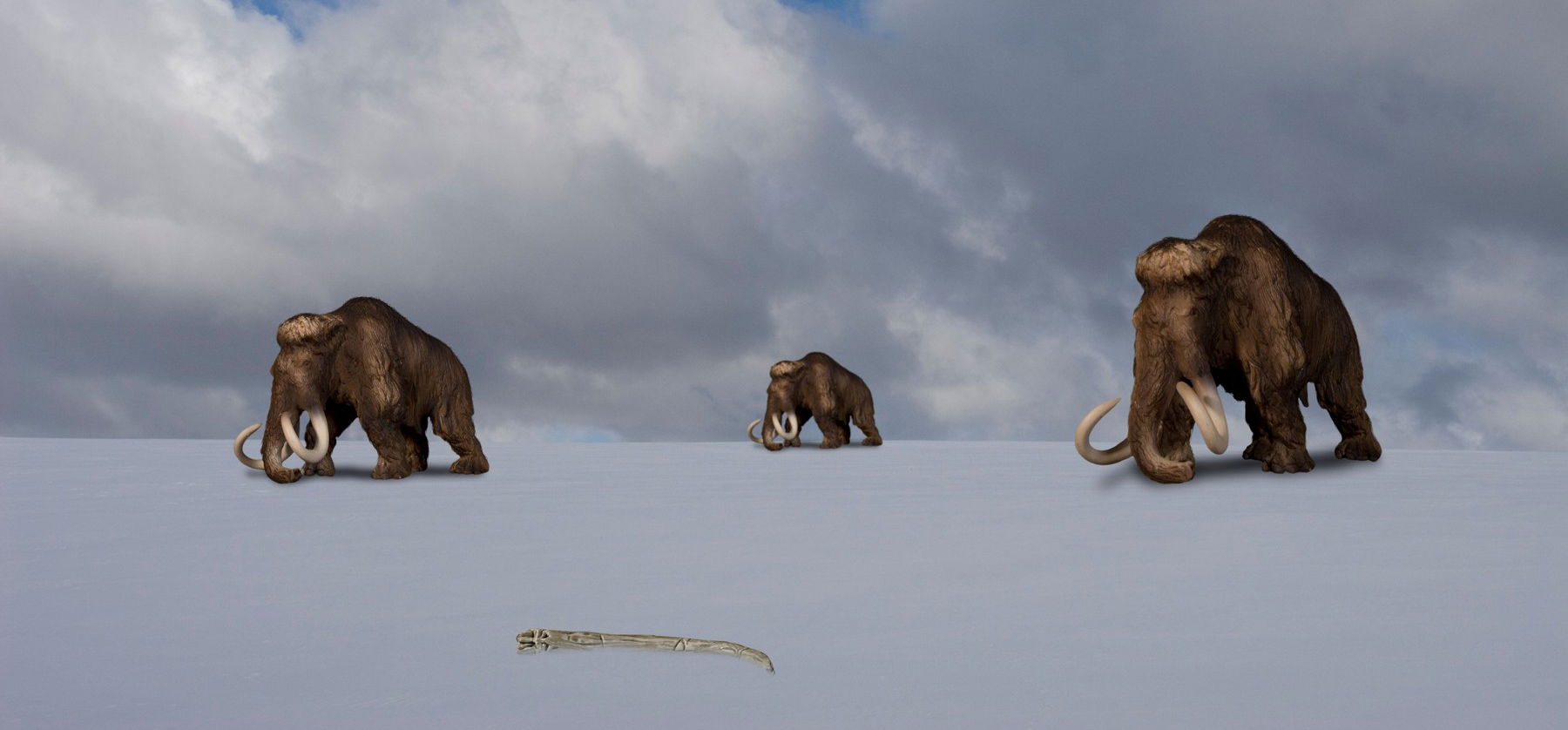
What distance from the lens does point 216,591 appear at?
4113 millimetres

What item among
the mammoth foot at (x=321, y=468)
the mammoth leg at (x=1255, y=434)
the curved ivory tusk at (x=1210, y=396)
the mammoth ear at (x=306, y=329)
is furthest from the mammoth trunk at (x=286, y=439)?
the mammoth leg at (x=1255, y=434)

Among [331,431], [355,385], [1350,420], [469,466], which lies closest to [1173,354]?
[1350,420]

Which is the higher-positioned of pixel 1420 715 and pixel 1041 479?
pixel 1041 479

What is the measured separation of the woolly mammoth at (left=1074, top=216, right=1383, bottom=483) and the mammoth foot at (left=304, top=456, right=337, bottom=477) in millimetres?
6355

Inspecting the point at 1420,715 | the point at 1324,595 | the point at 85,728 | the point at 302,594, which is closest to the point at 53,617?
the point at 302,594

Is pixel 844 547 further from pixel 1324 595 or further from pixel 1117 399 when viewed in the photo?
pixel 1117 399

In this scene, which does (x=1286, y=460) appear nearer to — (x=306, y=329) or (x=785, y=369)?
(x=306, y=329)

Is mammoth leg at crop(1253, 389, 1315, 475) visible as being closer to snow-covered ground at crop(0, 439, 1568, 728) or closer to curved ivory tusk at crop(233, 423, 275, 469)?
snow-covered ground at crop(0, 439, 1568, 728)

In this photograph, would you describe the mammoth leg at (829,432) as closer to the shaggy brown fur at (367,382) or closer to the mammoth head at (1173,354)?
the shaggy brown fur at (367,382)

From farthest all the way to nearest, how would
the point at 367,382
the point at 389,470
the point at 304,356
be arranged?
the point at 389,470 → the point at 367,382 → the point at 304,356

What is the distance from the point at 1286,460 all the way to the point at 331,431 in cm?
814

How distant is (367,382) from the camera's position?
30.1 ft

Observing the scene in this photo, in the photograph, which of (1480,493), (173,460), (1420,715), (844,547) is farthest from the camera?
(173,460)

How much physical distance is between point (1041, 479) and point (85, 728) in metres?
7.13
